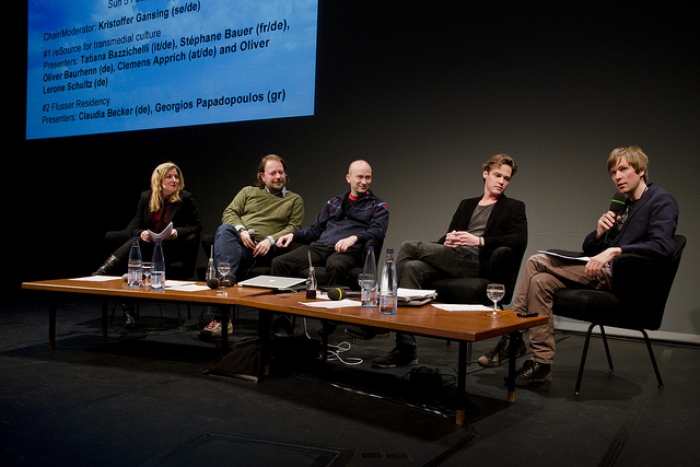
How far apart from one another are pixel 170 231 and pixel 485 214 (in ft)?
6.49

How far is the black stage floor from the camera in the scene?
1786mm

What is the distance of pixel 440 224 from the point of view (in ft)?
14.5

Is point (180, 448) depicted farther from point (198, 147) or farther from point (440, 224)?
point (198, 147)

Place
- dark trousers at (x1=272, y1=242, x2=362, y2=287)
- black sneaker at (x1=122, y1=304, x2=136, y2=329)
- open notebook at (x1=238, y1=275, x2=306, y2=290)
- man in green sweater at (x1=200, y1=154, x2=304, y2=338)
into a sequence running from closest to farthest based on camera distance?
1. open notebook at (x1=238, y1=275, x2=306, y2=290)
2. dark trousers at (x1=272, y1=242, x2=362, y2=287)
3. black sneaker at (x1=122, y1=304, x2=136, y2=329)
4. man in green sweater at (x1=200, y1=154, x2=304, y2=338)

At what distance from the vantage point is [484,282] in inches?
119

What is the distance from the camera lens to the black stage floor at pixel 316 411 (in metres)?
1.79

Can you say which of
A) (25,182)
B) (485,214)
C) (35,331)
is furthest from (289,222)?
(25,182)

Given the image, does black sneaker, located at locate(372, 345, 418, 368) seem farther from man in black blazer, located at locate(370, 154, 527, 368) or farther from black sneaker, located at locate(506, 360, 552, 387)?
black sneaker, located at locate(506, 360, 552, 387)

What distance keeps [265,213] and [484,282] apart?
1778mm

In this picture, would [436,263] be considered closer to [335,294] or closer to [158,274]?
[335,294]

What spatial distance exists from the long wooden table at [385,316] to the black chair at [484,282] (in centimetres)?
56

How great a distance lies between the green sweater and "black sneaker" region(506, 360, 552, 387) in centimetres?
201

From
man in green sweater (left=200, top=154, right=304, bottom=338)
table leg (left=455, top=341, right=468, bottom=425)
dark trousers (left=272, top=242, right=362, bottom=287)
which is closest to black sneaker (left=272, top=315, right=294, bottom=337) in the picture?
dark trousers (left=272, top=242, right=362, bottom=287)

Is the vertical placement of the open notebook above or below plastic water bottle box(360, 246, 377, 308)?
below
